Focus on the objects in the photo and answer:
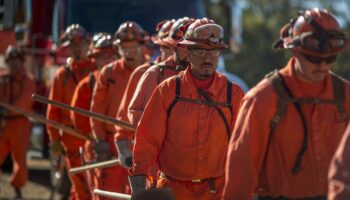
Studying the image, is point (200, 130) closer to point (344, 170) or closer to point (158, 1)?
point (344, 170)

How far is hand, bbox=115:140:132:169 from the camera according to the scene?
9.74m

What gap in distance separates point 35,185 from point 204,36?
984cm

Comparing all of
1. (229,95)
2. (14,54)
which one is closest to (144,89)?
(229,95)

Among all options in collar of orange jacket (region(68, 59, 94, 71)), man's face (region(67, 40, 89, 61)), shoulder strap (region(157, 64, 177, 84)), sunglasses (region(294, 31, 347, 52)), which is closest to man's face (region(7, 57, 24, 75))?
man's face (region(67, 40, 89, 61))

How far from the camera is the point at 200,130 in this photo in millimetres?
8172

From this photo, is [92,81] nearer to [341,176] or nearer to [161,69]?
[161,69]

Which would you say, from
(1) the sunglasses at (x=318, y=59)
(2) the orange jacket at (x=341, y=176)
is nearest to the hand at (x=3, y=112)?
(1) the sunglasses at (x=318, y=59)

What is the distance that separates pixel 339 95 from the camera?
6.51 metres

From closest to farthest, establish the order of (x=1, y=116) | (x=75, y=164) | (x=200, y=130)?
(x=200, y=130) < (x=75, y=164) < (x=1, y=116)

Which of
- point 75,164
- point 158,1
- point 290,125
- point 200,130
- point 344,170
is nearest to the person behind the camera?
point 344,170

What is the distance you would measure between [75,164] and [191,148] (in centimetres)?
507

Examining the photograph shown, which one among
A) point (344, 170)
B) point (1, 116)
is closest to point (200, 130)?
point (344, 170)

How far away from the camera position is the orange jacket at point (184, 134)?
804 centimetres

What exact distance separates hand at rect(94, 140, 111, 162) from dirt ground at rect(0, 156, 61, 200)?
4.16m
